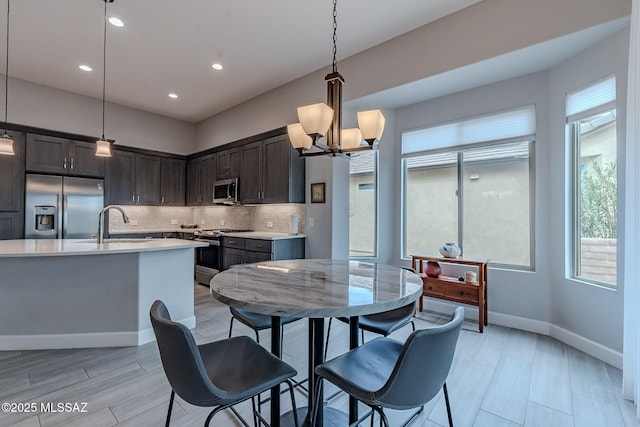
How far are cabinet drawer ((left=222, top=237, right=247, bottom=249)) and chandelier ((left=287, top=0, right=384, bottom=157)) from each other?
8.17ft

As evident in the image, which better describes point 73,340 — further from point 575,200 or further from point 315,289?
point 575,200

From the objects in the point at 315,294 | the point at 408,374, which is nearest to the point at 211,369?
the point at 315,294

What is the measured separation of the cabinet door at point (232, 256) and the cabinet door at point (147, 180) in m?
2.17

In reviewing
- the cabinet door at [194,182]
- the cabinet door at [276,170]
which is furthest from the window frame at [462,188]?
the cabinet door at [194,182]

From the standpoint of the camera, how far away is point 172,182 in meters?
6.09

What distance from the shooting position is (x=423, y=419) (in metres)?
1.83

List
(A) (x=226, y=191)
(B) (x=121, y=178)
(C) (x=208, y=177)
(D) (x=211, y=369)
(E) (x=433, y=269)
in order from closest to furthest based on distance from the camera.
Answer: (D) (x=211, y=369) → (E) (x=433, y=269) → (A) (x=226, y=191) → (B) (x=121, y=178) → (C) (x=208, y=177)

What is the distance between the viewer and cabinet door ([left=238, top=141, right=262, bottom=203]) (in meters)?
4.63

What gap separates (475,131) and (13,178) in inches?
248

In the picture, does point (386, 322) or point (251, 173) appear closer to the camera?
point (386, 322)

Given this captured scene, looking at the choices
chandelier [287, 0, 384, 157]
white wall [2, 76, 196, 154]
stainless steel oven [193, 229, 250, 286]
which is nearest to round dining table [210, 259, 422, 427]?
chandelier [287, 0, 384, 157]

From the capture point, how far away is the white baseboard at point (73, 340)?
2.63 meters

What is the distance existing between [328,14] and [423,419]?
11.5 feet

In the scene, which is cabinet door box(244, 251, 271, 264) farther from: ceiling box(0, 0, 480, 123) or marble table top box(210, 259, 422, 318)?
ceiling box(0, 0, 480, 123)
